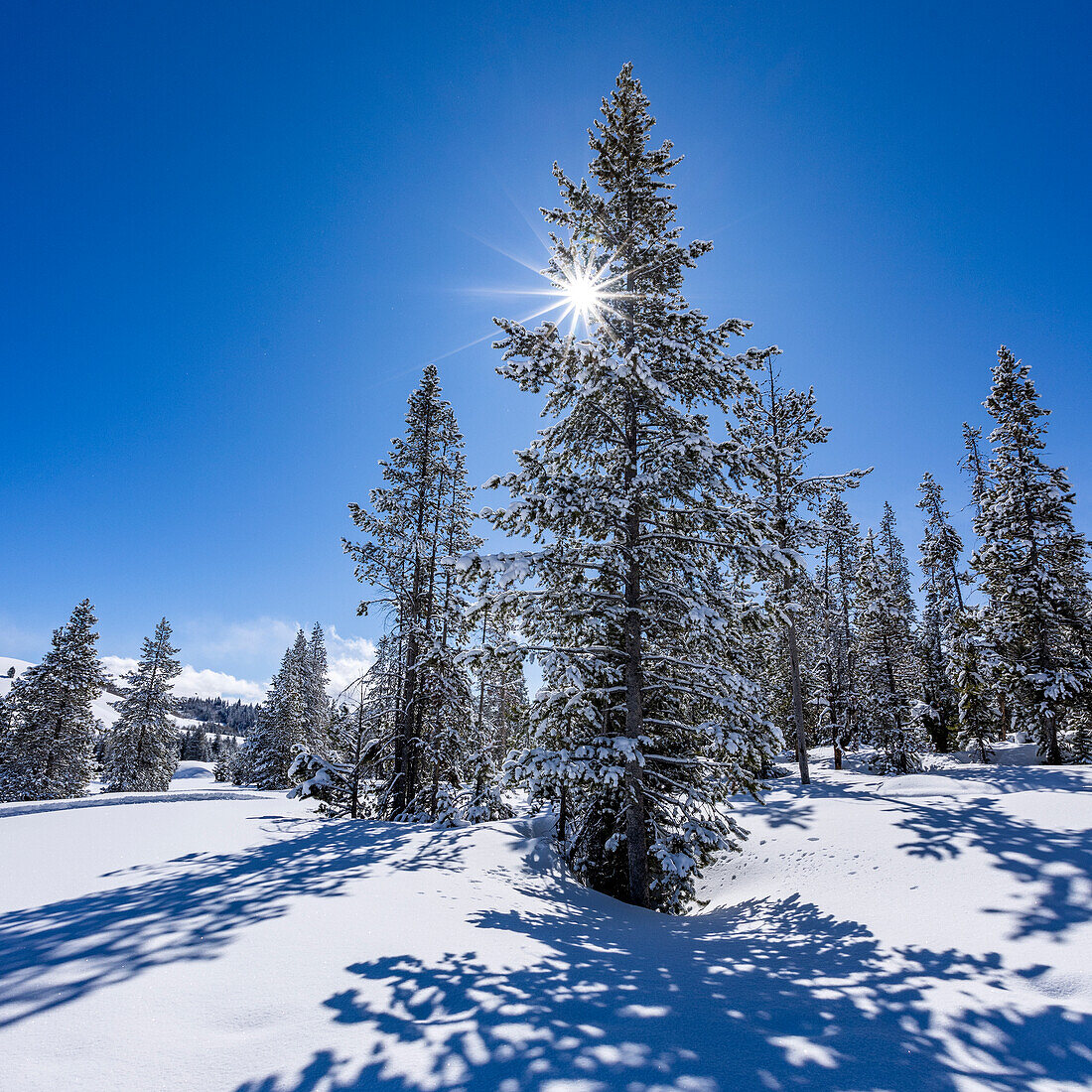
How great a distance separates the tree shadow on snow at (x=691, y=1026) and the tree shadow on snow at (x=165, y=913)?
1.80m

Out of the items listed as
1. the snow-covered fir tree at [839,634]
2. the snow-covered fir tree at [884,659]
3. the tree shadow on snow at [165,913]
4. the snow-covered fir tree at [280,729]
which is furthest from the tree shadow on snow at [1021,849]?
the snow-covered fir tree at [280,729]

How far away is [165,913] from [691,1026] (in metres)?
5.45

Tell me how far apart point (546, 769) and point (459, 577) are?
3.45 m

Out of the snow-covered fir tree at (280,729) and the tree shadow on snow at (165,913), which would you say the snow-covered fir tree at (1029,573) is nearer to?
the tree shadow on snow at (165,913)

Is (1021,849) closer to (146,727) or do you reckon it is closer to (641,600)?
(641,600)

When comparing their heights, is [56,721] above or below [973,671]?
below

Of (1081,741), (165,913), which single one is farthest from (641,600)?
(1081,741)

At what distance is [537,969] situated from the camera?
16.3 feet

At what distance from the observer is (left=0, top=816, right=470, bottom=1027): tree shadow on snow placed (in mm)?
4059

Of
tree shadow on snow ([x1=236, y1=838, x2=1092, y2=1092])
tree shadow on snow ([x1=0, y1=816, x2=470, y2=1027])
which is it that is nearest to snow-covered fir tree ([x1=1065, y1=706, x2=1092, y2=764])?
tree shadow on snow ([x1=236, y1=838, x2=1092, y2=1092])

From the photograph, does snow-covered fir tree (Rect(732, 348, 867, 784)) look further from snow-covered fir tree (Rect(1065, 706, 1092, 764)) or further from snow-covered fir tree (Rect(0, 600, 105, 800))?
snow-covered fir tree (Rect(0, 600, 105, 800))

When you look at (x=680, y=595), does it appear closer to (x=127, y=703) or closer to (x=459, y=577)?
(x=459, y=577)

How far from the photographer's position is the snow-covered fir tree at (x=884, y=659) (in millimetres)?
26359

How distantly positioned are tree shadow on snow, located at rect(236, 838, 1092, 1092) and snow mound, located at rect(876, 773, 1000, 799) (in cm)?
1177
